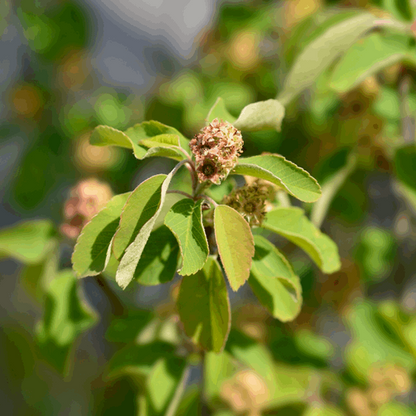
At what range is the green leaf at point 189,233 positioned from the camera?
1.73 feet

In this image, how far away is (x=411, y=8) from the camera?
96 cm

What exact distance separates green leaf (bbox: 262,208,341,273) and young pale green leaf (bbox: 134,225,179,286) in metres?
0.15

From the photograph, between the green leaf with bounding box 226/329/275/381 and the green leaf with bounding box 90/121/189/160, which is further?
the green leaf with bounding box 226/329/275/381

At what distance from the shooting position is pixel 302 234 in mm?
689

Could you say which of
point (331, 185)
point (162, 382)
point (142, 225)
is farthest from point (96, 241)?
point (331, 185)

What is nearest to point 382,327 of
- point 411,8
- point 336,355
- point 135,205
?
point 336,355

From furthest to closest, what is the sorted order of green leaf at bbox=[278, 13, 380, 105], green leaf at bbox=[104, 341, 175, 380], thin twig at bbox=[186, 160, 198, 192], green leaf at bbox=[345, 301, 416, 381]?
green leaf at bbox=[345, 301, 416, 381] < green leaf at bbox=[104, 341, 175, 380] < green leaf at bbox=[278, 13, 380, 105] < thin twig at bbox=[186, 160, 198, 192]

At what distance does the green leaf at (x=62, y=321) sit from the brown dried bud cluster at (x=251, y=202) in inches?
18.7

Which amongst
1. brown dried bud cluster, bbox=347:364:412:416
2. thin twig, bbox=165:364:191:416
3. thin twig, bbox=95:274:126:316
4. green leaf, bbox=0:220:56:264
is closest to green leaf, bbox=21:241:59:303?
green leaf, bbox=0:220:56:264

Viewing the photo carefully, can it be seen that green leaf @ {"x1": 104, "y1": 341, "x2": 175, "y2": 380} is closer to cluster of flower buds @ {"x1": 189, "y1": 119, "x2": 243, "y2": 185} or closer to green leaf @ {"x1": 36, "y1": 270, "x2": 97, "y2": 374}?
green leaf @ {"x1": 36, "y1": 270, "x2": 97, "y2": 374}

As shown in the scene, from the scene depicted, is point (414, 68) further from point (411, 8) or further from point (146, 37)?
point (146, 37)

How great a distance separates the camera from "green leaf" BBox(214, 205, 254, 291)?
539 millimetres

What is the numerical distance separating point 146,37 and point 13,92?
0.68 metres

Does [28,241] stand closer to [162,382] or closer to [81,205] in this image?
[81,205]
